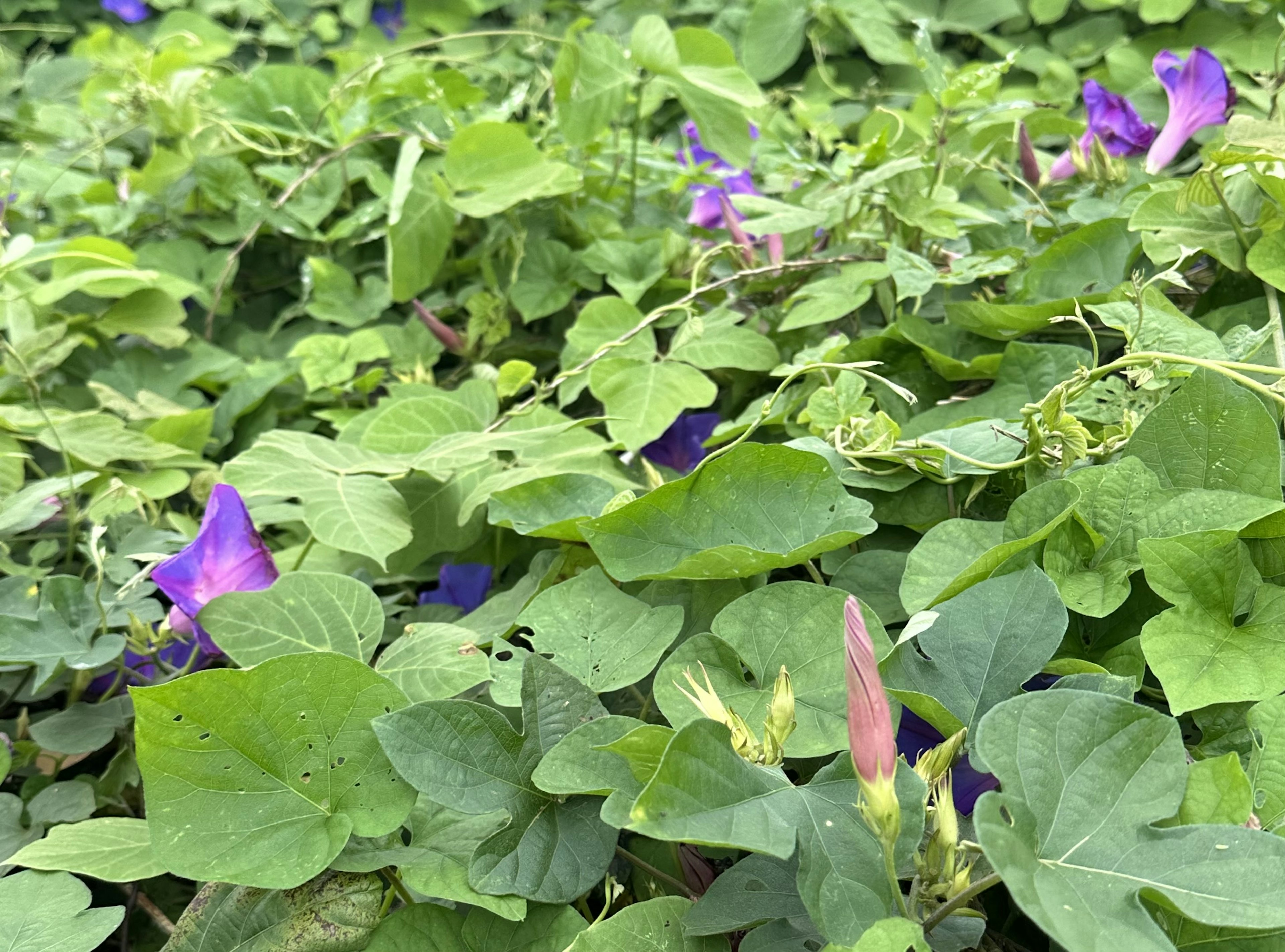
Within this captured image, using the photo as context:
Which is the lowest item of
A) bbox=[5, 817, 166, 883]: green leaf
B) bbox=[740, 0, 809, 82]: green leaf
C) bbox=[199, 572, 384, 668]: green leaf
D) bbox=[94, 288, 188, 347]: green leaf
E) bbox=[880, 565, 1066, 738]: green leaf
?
bbox=[94, 288, 188, 347]: green leaf

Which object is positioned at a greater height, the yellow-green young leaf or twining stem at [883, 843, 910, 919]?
twining stem at [883, 843, 910, 919]

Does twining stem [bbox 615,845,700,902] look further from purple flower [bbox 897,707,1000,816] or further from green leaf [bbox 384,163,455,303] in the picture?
green leaf [bbox 384,163,455,303]

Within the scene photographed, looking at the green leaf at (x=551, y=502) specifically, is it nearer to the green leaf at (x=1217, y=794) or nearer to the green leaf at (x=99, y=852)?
the green leaf at (x=99, y=852)

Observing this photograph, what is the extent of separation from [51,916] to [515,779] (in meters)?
0.26

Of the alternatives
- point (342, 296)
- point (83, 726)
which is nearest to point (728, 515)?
point (83, 726)

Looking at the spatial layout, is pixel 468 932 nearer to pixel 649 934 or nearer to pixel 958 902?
pixel 649 934

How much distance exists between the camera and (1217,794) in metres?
0.42

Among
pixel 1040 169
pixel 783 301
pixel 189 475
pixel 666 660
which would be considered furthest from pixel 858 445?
pixel 189 475

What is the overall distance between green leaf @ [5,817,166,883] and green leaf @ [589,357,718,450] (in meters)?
0.45

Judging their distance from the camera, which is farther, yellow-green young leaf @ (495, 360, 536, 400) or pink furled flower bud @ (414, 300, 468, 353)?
pink furled flower bud @ (414, 300, 468, 353)

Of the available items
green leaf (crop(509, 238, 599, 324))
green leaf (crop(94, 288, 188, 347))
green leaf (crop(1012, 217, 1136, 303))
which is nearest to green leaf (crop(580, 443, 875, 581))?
green leaf (crop(1012, 217, 1136, 303))

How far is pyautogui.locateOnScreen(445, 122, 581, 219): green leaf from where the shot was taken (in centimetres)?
111

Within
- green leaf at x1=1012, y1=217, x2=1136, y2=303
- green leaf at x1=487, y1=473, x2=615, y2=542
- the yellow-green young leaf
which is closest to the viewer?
green leaf at x1=487, y1=473, x2=615, y2=542

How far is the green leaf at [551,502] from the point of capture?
0.70 metres
